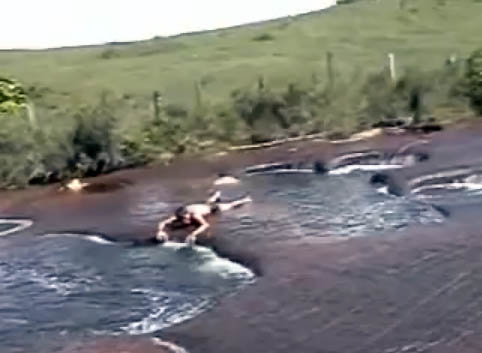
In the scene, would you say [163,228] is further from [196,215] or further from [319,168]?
[319,168]

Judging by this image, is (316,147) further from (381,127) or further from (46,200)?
(46,200)

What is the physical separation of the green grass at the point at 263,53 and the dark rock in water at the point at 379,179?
9.28 m

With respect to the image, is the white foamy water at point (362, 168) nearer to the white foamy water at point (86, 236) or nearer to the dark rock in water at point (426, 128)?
the dark rock in water at point (426, 128)

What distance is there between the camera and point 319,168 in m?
25.7

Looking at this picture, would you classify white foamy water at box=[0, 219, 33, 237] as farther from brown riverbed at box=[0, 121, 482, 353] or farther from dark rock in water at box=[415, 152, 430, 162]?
dark rock in water at box=[415, 152, 430, 162]

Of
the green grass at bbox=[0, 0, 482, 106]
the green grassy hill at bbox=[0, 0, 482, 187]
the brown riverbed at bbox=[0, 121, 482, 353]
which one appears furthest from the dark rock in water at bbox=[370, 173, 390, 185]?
the green grass at bbox=[0, 0, 482, 106]

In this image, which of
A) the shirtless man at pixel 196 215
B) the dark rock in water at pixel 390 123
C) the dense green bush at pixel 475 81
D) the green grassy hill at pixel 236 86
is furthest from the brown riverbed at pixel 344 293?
the dense green bush at pixel 475 81

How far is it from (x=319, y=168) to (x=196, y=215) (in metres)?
5.20

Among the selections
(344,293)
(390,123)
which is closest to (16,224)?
(344,293)

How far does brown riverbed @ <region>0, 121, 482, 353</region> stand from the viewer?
48.4ft

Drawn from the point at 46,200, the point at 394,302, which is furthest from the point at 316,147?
the point at 394,302

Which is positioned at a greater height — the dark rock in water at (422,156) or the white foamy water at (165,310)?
the dark rock in water at (422,156)

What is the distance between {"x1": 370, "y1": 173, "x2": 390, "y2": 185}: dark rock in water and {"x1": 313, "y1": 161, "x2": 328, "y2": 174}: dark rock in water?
1352 mm

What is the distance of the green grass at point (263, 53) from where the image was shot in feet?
123
